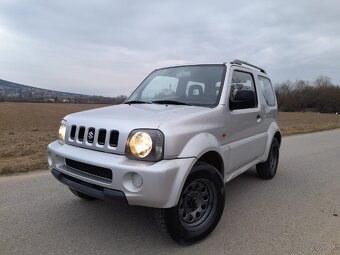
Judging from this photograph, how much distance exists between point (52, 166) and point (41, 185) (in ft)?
5.82

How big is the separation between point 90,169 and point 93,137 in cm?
33

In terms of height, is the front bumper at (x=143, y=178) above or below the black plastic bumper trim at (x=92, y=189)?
above

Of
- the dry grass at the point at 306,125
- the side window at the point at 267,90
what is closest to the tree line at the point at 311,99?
the dry grass at the point at 306,125

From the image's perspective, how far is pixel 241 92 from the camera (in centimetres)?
429

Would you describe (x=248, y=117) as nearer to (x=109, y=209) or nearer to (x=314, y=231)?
(x=314, y=231)

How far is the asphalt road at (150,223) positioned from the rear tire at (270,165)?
0.34 metres

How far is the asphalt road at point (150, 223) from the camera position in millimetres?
3438

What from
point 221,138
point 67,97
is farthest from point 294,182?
point 67,97

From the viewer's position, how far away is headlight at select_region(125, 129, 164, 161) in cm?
318

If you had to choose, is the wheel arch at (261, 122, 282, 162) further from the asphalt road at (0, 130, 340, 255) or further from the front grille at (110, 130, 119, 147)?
the front grille at (110, 130, 119, 147)

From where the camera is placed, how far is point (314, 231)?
392cm

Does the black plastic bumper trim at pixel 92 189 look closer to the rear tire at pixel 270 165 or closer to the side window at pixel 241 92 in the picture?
the side window at pixel 241 92

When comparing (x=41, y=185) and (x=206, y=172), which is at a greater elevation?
(x=206, y=172)

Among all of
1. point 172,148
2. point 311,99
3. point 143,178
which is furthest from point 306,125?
point 311,99
